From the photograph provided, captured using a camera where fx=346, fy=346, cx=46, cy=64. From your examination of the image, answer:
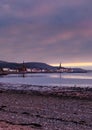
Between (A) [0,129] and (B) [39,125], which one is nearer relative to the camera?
(A) [0,129]

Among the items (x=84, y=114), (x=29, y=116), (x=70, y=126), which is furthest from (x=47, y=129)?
(x=84, y=114)

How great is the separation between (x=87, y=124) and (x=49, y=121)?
207 centimetres

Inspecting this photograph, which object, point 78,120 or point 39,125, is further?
point 78,120

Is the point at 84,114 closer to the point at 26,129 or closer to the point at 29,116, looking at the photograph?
the point at 29,116

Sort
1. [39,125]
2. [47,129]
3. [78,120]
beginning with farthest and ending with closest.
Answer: [78,120], [39,125], [47,129]

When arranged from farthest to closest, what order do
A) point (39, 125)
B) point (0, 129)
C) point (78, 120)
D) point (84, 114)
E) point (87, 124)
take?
point (84, 114) → point (78, 120) → point (87, 124) → point (39, 125) → point (0, 129)

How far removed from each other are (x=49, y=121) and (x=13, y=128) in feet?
14.7

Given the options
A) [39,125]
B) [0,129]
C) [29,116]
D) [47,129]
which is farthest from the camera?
[29,116]

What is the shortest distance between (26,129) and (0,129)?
52.3 inches

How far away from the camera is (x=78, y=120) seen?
19.7 meters

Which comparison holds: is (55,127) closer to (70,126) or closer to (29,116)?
(70,126)

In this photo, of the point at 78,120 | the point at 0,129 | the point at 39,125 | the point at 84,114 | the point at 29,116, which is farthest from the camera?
the point at 84,114

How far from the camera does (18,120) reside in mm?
18953

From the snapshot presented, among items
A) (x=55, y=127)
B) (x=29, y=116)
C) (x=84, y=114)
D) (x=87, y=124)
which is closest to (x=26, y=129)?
(x=55, y=127)
